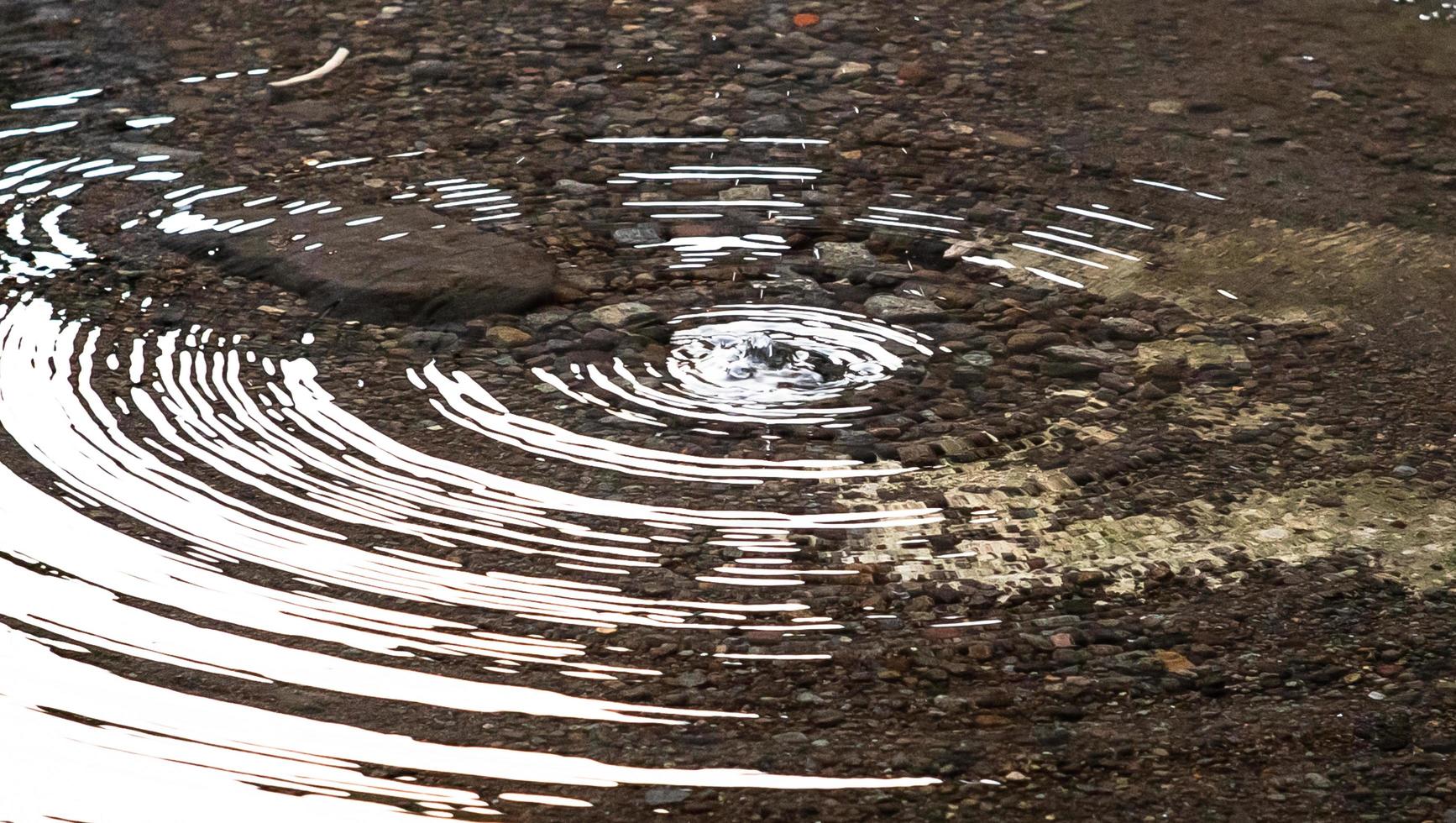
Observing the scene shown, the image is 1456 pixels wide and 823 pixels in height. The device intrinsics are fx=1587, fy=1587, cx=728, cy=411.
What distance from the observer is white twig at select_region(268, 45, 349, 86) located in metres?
3.97

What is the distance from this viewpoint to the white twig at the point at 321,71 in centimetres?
397

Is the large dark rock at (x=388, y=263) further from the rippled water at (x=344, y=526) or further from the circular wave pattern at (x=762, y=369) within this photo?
the circular wave pattern at (x=762, y=369)

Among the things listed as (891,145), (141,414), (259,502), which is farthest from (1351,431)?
(141,414)

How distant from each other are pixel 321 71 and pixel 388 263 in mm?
1148

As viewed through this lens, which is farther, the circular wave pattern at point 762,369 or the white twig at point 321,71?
the white twig at point 321,71

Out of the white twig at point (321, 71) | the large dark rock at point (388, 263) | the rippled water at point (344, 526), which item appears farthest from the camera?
the white twig at point (321, 71)

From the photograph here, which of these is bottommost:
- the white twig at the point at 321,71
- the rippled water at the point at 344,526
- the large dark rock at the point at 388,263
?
the rippled water at the point at 344,526

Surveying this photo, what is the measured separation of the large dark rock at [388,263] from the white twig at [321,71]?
2.43 feet

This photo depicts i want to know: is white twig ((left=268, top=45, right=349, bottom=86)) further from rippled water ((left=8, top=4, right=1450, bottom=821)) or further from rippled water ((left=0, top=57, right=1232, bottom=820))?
rippled water ((left=0, top=57, right=1232, bottom=820))

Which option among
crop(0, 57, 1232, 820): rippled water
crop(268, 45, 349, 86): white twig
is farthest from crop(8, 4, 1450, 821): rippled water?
crop(268, 45, 349, 86): white twig

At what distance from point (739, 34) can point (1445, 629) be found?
2674mm

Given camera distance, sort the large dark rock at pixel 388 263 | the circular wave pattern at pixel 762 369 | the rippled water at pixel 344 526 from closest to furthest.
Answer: the rippled water at pixel 344 526, the circular wave pattern at pixel 762 369, the large dark rock at pixel 388 263

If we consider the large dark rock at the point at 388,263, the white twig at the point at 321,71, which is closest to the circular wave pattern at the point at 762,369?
the large dark rock at the point at 388,263

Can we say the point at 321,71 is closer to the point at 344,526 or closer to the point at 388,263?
the point at 388,263
